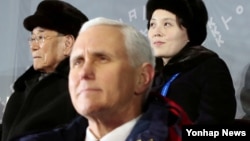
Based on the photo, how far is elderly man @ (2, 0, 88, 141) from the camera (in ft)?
5.47

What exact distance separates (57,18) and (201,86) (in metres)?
0.54

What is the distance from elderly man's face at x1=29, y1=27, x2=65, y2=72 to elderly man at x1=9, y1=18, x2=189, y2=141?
2.16ft

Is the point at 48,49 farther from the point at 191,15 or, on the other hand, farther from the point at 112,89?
the point at 112,89

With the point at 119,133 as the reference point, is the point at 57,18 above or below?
above

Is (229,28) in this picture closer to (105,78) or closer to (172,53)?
(172,53)

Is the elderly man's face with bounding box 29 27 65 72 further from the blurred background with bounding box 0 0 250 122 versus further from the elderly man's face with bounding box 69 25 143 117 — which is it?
the elderly man's face with bounding box 69 25 143 117

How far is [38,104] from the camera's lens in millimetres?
1660

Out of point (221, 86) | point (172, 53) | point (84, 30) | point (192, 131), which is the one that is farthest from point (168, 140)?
point (172, 53)

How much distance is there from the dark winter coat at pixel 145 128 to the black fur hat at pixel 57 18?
680 mm

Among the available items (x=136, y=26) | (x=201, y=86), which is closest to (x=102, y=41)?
(x=201, y=86)
